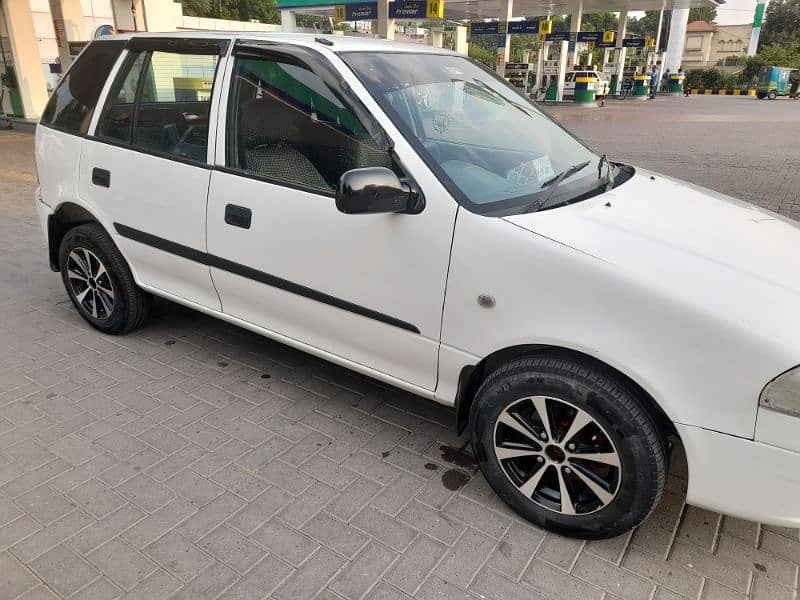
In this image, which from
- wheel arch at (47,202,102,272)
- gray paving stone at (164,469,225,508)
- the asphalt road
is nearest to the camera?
gray paving stone at (164,469,225,508)

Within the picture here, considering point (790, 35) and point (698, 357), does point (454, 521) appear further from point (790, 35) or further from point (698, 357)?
point (790, 35)

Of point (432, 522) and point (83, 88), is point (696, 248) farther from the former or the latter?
point (83, 88)

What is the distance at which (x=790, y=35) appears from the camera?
6981cm

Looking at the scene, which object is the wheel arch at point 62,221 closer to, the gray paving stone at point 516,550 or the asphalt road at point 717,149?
the gray paving stone at point 516,550

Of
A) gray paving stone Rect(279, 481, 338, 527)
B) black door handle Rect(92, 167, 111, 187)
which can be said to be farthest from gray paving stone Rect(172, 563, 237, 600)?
black door handle Rect(92, 167, 111, 187)

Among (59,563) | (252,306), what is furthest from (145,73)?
(59,563)

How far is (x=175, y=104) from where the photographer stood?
131 inches

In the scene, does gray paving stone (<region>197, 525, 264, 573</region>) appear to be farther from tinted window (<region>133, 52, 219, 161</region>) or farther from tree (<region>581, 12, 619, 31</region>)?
tree (<region>581, 12, 619, 31</region>)

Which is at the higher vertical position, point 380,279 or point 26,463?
point 380,279

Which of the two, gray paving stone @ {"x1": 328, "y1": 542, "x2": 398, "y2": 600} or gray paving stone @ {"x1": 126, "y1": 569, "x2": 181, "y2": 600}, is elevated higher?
gray paving stone @ {"x1": 126, "y1": 569, "x2": 181, "y2": 600}

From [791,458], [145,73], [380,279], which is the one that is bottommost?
[791,458]

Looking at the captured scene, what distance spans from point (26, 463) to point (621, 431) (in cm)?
262

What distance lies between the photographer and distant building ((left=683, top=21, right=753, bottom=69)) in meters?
73.8

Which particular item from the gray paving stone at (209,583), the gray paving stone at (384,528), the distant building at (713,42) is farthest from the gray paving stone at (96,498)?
the distant building at (713,42)
